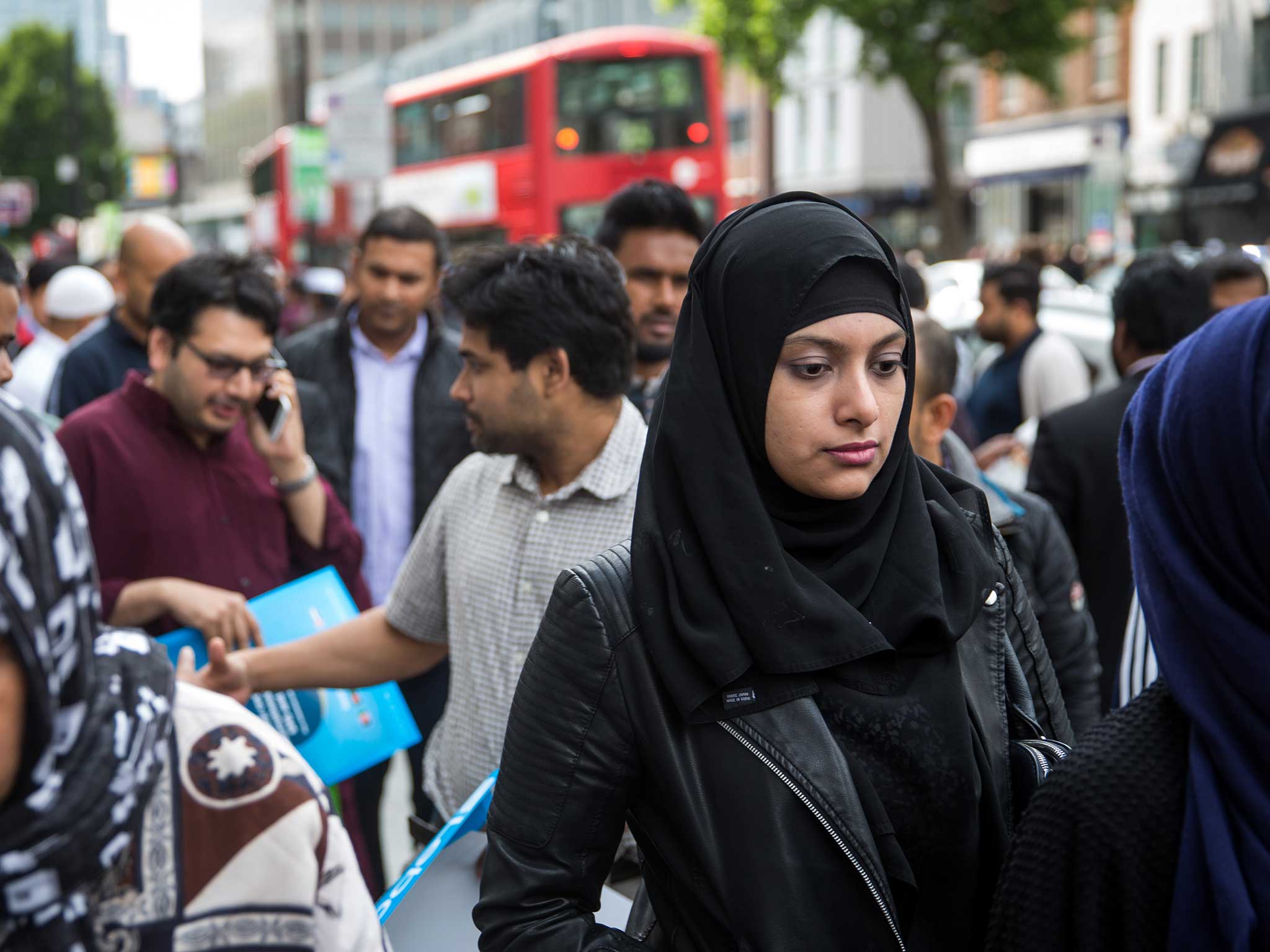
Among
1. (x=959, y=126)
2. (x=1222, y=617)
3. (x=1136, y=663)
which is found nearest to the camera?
(x=1222, y=617)

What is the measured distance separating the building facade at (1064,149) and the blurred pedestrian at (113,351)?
1008 inches

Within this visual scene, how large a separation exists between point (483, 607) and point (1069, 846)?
5.31ft

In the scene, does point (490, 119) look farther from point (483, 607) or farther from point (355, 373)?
point (483, 607)

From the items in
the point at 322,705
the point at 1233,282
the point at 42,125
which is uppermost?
the point at 42,125

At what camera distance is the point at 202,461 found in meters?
3.84

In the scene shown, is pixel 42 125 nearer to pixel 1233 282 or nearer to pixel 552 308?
pixel 1233 282

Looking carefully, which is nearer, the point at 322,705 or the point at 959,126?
the point at 322,705

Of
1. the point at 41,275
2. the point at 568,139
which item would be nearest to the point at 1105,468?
the point at 41,275

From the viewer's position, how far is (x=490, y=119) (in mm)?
20234

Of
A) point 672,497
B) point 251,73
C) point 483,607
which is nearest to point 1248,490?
point 672,497

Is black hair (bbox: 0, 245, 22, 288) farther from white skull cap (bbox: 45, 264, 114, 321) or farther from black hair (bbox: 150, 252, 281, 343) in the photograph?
white skull cap (bbox: 45, 264, 114, 321)

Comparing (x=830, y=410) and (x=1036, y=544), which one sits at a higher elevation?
(x=830, y=410)

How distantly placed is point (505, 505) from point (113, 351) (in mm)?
3147

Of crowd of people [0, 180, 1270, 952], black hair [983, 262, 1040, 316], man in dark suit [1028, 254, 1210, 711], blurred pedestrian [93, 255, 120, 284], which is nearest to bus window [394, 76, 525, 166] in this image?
blurred pedestrian [93, 255, 120, 284]
